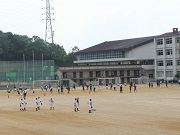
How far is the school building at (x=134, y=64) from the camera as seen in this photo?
10625 centimetres

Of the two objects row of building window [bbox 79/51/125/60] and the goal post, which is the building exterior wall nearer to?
row of building window [bbox 79/51/125/60]

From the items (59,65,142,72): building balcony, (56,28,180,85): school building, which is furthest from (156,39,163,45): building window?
(59,65,142,72): building balcony

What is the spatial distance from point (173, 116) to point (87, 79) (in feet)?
242

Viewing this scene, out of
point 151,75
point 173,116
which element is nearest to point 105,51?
point 151,75

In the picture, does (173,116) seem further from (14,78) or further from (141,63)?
(141,63)

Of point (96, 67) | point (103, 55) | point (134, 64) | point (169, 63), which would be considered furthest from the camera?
point (103, 55)

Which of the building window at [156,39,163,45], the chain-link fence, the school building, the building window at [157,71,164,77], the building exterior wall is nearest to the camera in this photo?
Result: the chain-link fence

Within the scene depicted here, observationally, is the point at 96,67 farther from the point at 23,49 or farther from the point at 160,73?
the point at 23,49

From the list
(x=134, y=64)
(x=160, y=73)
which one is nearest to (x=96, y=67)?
(x=134, y=64)

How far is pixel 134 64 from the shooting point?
367 feet

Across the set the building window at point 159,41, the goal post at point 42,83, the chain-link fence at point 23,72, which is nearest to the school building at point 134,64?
the building window at point 159,41

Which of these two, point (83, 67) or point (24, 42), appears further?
point (24, 42)

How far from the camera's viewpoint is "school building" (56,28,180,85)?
106 m

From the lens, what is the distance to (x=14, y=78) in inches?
3723
